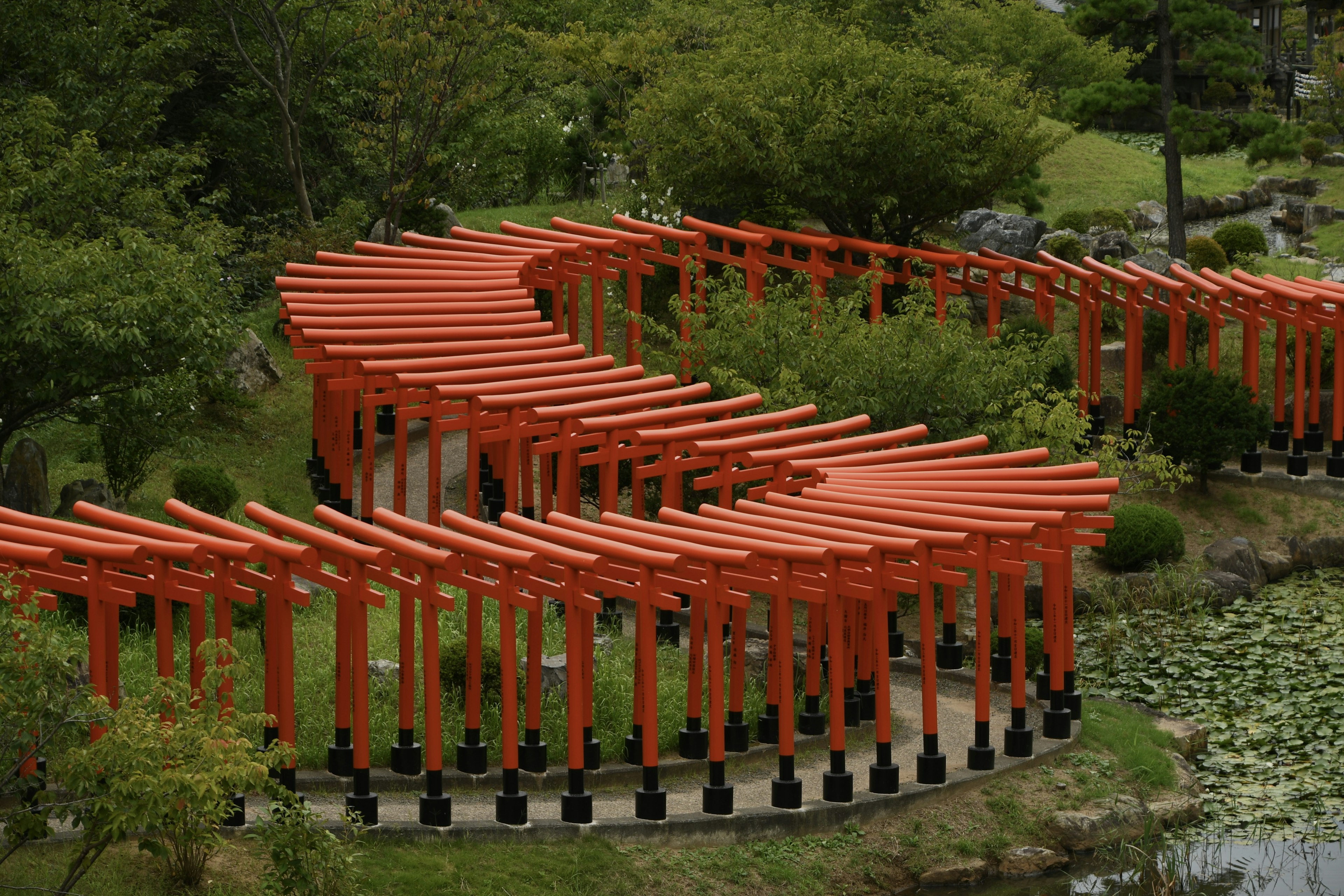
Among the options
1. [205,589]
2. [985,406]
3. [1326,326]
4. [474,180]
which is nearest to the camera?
[205,589]

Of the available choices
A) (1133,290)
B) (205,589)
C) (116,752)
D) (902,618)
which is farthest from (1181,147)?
(116,752)

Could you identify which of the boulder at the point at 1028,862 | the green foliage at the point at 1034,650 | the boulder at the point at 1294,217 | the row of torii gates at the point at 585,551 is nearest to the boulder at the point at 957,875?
the boulder at the point at 1028,862

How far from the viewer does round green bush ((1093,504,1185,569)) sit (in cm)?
2353

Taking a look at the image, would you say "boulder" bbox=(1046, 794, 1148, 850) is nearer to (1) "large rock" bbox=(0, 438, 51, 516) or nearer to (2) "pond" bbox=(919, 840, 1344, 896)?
(2) "pond" bbox=(919, 840, 1344, 896)

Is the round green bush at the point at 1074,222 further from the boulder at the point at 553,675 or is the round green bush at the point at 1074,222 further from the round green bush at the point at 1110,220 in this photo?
the boulder at the point at 553,675

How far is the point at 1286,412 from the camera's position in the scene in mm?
27969

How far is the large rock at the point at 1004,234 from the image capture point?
33719mm

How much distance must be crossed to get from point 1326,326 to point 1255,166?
25.4 meters

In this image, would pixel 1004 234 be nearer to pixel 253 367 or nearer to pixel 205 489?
pixel 253 367

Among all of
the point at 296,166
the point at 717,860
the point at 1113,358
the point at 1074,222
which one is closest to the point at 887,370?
the point at 1113,358

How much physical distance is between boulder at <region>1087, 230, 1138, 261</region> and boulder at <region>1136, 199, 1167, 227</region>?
6.60 m

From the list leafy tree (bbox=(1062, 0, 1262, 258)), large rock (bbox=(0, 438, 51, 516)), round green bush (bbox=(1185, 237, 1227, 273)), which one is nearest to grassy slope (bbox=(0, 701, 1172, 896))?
large rock (bbox=(0, 438, 51, 516))

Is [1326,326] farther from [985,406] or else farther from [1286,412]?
[985,406]

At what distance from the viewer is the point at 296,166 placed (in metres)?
32.7
